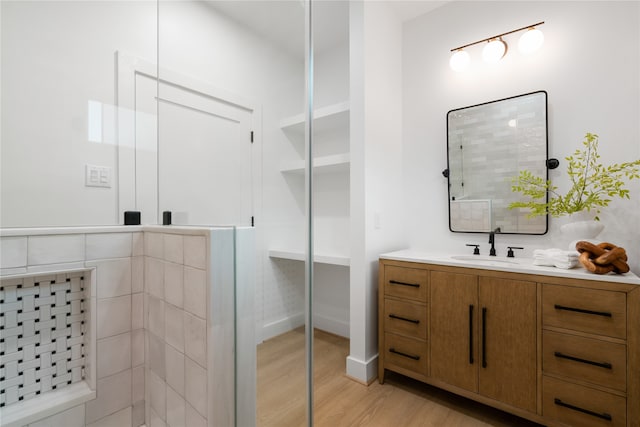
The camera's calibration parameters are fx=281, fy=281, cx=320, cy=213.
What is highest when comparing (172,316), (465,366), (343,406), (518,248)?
(518,248)

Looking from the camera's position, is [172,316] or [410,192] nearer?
[172,316]

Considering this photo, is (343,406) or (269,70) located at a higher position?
(269,70)

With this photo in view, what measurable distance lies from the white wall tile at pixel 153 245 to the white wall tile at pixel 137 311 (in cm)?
18

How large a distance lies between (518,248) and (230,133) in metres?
1.83

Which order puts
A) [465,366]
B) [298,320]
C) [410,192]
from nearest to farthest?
[298,320] → [465,366] → [410,192]

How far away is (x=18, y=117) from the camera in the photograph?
42.6 inches

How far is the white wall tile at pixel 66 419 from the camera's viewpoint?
91 cm

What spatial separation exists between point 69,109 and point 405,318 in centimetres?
200

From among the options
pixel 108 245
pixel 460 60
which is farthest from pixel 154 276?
pixel 460 60

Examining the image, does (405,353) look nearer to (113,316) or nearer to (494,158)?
(494,158)

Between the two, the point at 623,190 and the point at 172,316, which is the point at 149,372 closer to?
the point at 172,316

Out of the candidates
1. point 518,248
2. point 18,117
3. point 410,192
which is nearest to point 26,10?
point 18,117

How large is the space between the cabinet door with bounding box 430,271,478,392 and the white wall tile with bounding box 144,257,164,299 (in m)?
1.37

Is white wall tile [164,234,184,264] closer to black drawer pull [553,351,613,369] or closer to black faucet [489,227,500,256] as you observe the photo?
black drawer pull [553,351,613,369]
